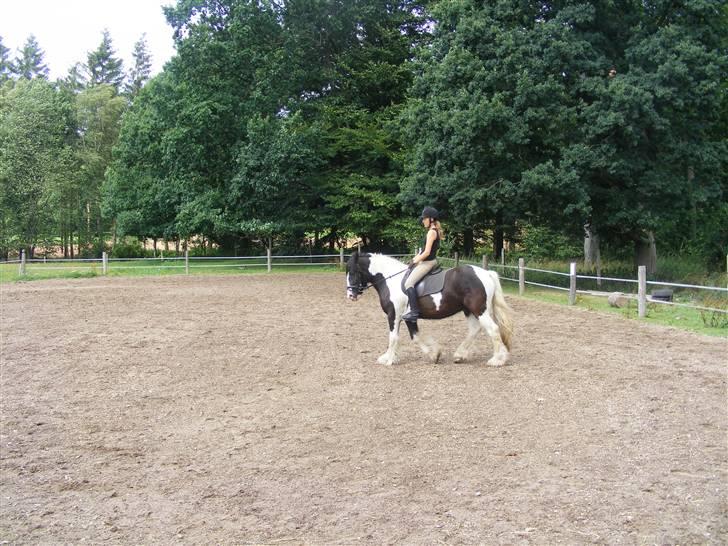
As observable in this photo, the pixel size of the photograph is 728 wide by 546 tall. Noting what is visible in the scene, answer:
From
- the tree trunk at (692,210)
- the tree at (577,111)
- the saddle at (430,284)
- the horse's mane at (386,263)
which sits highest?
the tree at (577,111)

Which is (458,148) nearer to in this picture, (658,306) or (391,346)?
(658,306)

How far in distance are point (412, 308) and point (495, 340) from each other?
121 cm

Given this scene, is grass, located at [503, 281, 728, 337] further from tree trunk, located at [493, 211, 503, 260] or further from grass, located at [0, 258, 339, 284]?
grass, located at [0, 258, 339, 284]

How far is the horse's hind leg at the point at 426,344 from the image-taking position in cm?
923

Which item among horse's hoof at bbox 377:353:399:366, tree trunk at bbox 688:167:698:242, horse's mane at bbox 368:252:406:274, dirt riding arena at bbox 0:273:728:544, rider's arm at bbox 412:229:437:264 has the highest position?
tree trunk at bbox 688:167:698:242

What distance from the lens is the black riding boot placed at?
913 centimetres

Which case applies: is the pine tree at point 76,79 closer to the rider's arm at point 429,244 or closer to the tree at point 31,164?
the tree at point 31,164

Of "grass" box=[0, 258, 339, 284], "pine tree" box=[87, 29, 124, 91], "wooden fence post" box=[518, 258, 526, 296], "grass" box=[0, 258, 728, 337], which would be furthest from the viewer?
"pine tree" box=[87, 29, 124, 91]

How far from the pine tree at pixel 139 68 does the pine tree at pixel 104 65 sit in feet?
3.21

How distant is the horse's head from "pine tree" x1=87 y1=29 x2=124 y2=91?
5143 centimetres

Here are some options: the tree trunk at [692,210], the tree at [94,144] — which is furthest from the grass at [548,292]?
the tree at [94,144]

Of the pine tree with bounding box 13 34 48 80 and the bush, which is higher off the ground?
the pine tree with bounding box 13 34 48 80

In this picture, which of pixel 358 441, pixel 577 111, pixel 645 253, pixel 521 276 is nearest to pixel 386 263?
pixel 358 441

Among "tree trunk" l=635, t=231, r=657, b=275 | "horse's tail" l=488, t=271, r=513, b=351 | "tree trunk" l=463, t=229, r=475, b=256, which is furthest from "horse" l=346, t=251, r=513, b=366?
"tree trunk" l=463, t=229, r=475, b=256
